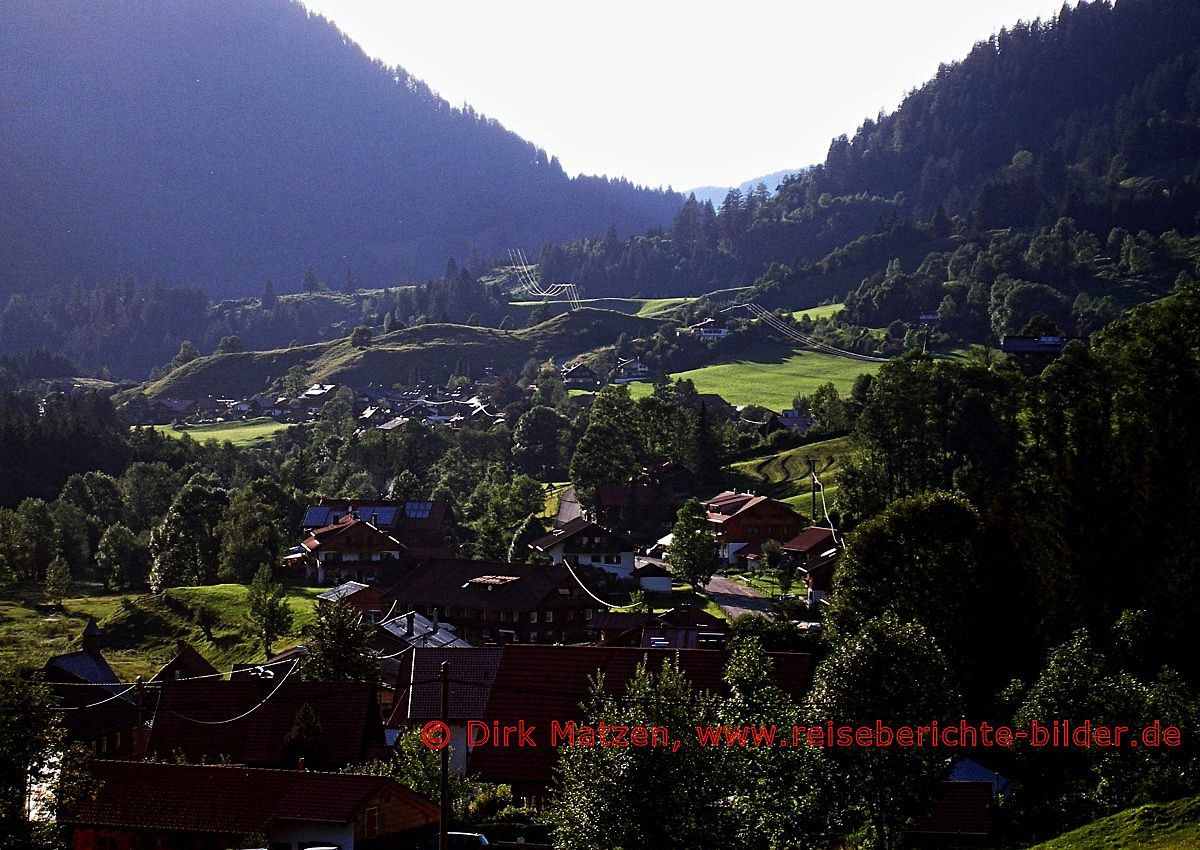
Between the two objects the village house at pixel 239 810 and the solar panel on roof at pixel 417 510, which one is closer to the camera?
the village house at pixel 239 810

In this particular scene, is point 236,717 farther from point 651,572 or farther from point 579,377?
point 579,377

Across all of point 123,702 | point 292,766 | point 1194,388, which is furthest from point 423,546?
point 1194,388

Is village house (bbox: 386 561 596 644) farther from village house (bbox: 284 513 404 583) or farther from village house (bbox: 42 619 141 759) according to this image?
village house (bbox: 42 619 141 759)

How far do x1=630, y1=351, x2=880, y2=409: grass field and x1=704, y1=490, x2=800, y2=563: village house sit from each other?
53653mm

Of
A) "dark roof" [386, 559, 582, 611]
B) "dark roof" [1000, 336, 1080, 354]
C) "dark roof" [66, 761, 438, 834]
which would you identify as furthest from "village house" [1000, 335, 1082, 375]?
"dark roof" [66, 761, 438, 834]

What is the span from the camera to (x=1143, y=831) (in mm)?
19656

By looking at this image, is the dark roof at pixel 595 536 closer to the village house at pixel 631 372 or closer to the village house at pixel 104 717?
the village house at pixel 104 717

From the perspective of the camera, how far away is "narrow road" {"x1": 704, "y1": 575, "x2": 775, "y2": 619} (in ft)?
208

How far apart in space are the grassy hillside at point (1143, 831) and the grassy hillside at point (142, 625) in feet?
161

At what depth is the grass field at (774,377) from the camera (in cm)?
13750

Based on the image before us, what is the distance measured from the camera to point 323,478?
11331 cm

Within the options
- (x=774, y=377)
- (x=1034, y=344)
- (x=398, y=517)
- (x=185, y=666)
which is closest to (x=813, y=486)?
(x=1034, y=344)

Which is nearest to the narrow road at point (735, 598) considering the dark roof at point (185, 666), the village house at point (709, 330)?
the dark roof at point (185, 666)

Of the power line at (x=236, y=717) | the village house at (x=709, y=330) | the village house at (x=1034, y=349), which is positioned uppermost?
the village house at (x=1034, y=349)
